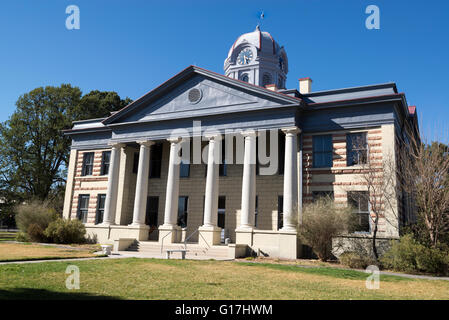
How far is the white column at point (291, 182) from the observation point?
2061 cm

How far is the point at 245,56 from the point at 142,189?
2497cm

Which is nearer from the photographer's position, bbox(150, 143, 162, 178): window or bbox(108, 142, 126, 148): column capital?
bbox(108, 142, 126, 148): column capital

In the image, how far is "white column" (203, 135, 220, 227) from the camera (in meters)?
22.9

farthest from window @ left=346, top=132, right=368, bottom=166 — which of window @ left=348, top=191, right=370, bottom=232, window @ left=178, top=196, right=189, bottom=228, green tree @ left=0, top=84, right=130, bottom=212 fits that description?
green tree @ left=0, top=84, right=130, bottom=212

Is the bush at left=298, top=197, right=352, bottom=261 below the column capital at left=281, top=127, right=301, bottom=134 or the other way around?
below

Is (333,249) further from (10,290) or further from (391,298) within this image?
(10,290)

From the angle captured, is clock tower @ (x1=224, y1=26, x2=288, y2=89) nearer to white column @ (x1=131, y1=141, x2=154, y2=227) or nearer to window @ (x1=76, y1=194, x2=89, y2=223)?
white column @ (x1=131, y1=141, x2=154, y2=227)

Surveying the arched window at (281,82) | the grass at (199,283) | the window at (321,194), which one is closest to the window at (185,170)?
the window at (321,194)

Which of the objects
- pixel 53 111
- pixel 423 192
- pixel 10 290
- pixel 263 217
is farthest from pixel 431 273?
pixel 53 111

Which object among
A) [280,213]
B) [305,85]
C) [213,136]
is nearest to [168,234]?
[213,136]

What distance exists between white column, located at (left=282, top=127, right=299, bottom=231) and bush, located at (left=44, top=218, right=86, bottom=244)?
50.5ft

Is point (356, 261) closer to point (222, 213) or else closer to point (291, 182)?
point (291, 182)

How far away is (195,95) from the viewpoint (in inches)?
1005

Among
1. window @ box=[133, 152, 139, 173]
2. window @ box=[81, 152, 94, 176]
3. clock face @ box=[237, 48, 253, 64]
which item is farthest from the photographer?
clock face @ box=[237, 48, 253, 64]
